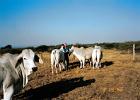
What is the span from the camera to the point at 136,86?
15758 millimetres

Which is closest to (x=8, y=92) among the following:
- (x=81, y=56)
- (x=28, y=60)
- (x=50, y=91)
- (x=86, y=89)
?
(x=28, y=60)

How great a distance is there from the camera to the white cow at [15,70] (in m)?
9.73

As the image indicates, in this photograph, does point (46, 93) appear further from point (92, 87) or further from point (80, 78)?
point (80, 78)

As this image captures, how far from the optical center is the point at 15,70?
1031 cm

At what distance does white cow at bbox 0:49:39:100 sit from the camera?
31.9 feet

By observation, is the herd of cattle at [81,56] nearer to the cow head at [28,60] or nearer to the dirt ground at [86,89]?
the dirt ground at [86,89]

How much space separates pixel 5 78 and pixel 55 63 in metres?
13.6

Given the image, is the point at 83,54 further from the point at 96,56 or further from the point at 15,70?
the point at 15,70

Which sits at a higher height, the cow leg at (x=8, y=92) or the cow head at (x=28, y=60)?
the cow head at (x=28, y=60)

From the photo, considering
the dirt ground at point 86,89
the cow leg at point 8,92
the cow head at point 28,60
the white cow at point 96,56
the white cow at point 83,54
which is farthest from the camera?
the white cow at point 83,54

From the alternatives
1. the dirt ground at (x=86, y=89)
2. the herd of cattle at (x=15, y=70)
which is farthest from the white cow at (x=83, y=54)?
the herd of cattle at (x=15, y=70)

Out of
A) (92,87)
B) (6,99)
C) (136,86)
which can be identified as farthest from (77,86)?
(6,99)

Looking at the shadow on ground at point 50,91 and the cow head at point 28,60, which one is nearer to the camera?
the cow head at point 28,60

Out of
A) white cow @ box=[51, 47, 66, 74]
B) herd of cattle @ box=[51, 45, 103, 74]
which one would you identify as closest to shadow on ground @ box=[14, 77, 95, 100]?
white cow @ box=[51, 47, 66, 74]
